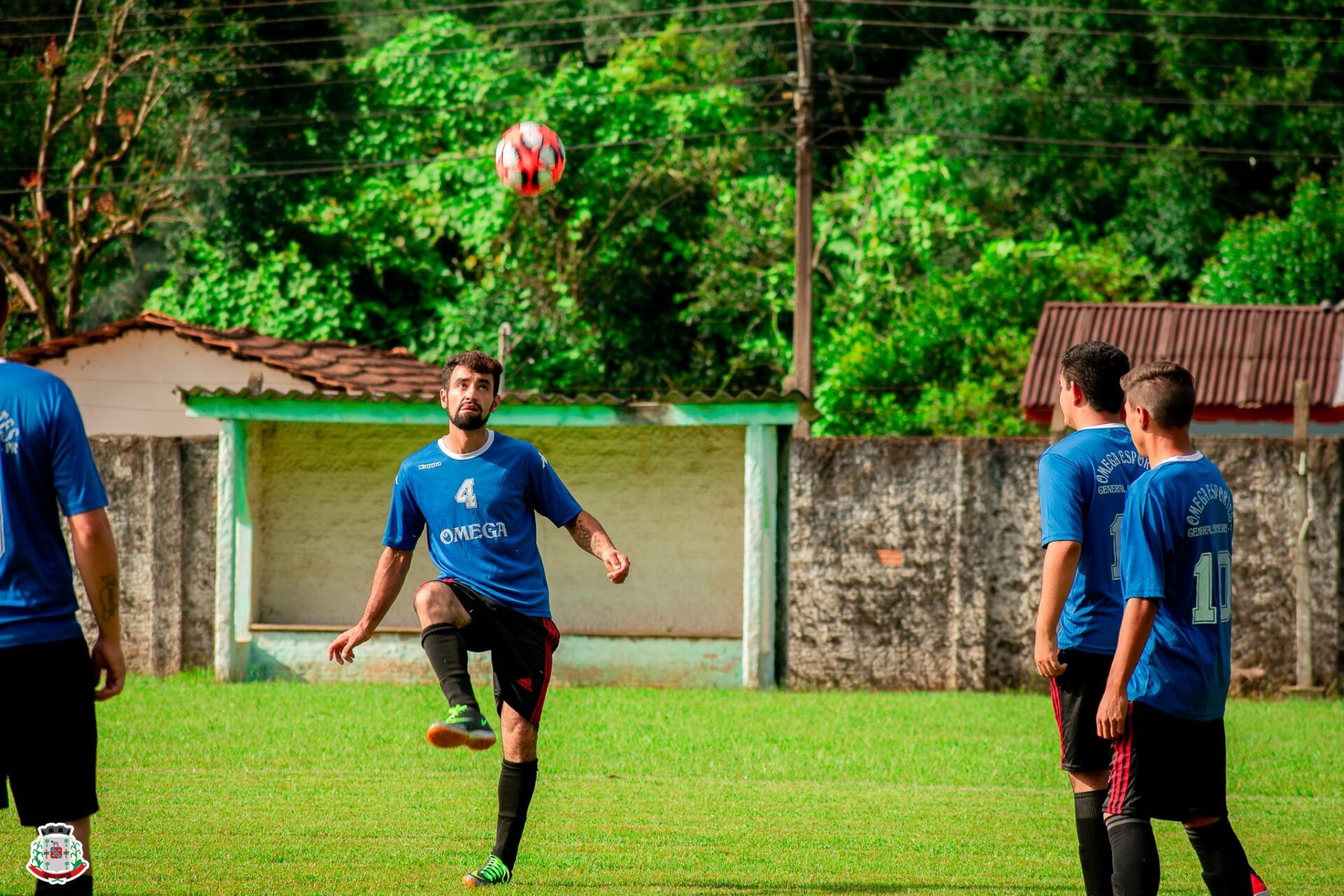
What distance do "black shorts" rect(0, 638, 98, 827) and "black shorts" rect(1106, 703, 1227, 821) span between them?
10.2 ft

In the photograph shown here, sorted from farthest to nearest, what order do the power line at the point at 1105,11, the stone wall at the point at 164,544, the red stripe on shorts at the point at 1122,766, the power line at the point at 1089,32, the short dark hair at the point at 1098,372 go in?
the power line at the point at 1089,32, the power line at the point at 1105,11, the stone wall at the point at 164,544, the short dark hair at the point at 1098,372, the red stripe on shorts at the point at 1122,766

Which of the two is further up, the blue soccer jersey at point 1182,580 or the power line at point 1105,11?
the power line at point 1105,11

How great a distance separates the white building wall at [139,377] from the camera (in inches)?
733

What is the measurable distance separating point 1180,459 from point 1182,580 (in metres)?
0.38

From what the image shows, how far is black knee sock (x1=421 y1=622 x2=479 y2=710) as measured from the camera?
579cm

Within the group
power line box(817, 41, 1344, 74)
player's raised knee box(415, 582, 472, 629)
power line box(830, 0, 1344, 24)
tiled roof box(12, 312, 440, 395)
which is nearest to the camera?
player's raised knee box(415, 582, 472, 629)

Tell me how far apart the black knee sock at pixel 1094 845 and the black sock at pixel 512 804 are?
84.1 inches

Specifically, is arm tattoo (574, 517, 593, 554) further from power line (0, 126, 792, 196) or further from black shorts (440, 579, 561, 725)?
power line (0, 126, 792, 196)

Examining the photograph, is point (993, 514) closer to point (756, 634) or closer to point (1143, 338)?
point (756, 634)

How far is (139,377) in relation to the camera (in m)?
19.1

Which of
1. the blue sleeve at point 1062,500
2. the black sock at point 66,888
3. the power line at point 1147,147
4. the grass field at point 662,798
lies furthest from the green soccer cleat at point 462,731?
the power line at point 1147,147

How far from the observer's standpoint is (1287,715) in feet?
38.8

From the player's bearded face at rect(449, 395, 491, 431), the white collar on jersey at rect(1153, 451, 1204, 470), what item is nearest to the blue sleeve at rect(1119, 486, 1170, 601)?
the white collar on jersey at rect(1153, 451, 1204, 470)

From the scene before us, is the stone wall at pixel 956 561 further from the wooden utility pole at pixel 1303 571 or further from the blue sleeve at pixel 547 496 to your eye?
the blue sleeve at pixel 547 496
